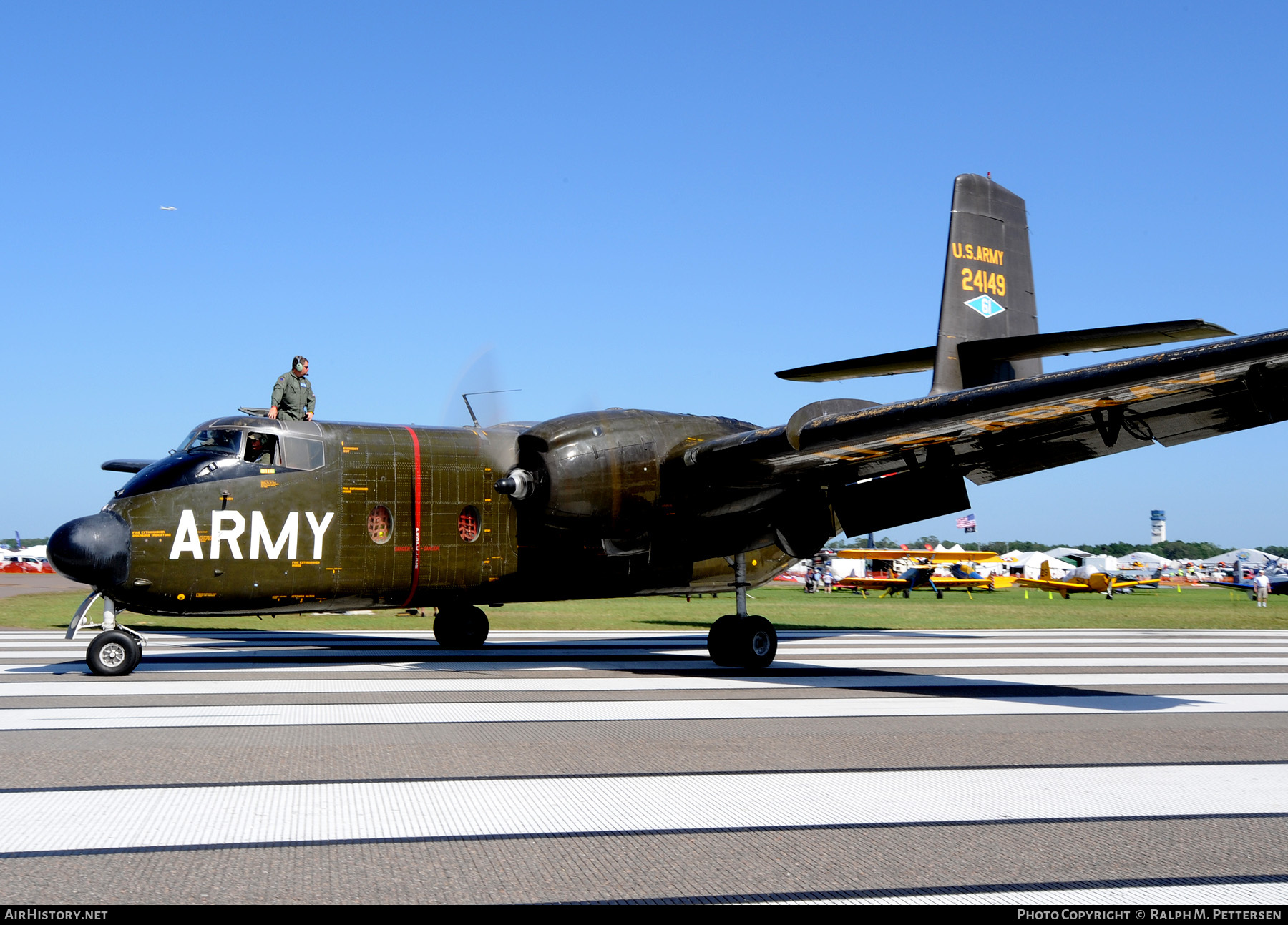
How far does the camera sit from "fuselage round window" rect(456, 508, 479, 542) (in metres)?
13.1

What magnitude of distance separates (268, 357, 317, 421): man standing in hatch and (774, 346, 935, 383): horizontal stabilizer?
7.01 m

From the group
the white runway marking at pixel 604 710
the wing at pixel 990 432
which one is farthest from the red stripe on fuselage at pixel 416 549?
the white runway marking at pixel 604 710

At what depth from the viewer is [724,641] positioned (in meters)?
13.0

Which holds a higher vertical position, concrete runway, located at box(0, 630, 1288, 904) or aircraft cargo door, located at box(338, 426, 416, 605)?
aircraft cargo door, located at box(338, 426, 416, 605)

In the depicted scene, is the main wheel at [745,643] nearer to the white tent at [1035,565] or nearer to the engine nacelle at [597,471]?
the engine nacelle at [597,471]

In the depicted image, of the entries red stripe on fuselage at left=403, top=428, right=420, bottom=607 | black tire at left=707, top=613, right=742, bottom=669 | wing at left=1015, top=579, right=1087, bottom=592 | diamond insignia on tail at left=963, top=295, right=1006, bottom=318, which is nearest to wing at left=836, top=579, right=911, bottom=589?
wing at left=1015, top=579, right=1087, bottom=592

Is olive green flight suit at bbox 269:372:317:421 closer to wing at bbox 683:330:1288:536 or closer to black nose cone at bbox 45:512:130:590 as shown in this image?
black nose cone at bbox 45:512:130:590

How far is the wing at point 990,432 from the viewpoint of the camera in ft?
28.4

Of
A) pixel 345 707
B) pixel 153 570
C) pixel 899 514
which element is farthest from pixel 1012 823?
pixel 153 570

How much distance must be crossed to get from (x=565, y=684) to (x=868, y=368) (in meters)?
7.58

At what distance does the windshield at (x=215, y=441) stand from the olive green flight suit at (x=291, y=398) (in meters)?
0.64

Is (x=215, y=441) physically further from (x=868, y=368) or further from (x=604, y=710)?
(x=868, y=368)

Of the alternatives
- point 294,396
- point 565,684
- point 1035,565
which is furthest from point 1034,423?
point 1035,565

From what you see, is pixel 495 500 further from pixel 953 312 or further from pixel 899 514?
pixel 953 312
